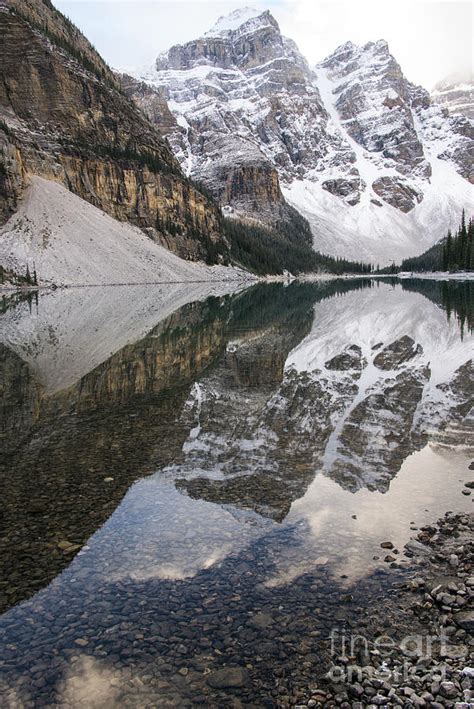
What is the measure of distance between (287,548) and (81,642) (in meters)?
3.29

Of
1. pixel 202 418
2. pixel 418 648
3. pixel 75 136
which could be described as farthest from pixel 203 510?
pixel 75 136

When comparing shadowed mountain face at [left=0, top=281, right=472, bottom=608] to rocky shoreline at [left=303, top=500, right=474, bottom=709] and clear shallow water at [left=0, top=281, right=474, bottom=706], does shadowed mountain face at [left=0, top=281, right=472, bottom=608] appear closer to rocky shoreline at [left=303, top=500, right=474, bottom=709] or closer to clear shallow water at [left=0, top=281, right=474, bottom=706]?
clear shallow water at [left=0, top=281, right=474, bottom=706]

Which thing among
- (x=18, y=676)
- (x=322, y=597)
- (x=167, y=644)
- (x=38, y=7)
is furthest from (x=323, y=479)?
(x=38, y=7)

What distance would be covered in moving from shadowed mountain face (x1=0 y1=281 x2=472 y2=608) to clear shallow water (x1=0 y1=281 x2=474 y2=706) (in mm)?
66

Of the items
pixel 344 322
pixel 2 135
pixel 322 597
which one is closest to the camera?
pixel 322 597

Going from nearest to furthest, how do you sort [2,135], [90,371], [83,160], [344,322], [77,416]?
[77,416]
[90,371]
[344,322]
[2,135]
[83,160]

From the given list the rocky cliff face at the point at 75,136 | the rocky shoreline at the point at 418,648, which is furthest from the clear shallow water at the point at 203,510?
the rocky cliff face at the point at 75,136

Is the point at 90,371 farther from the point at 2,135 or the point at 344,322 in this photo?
the point at 2,135

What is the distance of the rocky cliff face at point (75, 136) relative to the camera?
119375 mm

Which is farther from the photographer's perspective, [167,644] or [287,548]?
[287,548]

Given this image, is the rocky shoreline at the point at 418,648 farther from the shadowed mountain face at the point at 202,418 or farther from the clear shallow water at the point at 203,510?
the shadowed mountain face at the point at 202,418

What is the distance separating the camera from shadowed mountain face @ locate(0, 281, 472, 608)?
32.1 feet

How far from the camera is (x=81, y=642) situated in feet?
20.3

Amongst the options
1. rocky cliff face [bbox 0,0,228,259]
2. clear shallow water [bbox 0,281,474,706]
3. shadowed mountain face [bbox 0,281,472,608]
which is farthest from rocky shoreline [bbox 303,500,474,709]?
rocky cliff face [bbox 0,0,228,259]
